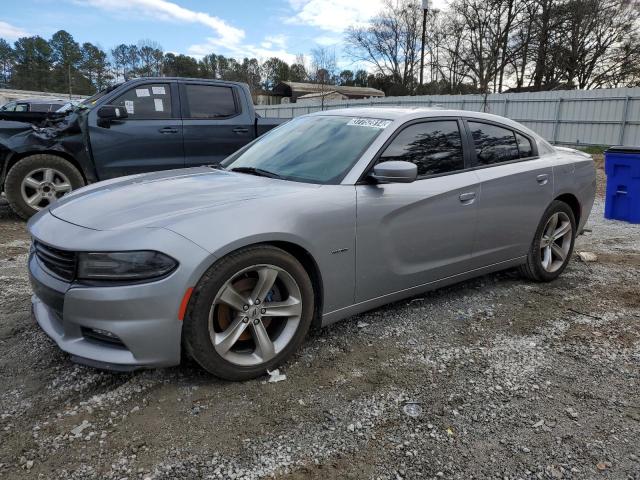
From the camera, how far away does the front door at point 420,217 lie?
3.09 meters

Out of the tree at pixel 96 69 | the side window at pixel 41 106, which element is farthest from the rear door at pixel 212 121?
the tree at pixel 96 69

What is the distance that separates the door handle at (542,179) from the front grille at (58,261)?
3579 mm

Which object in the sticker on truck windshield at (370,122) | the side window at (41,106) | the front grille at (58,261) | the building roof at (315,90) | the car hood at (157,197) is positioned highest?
the building roof at (315,90)

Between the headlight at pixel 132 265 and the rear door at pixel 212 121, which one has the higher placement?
the rear door at pixel 212 121

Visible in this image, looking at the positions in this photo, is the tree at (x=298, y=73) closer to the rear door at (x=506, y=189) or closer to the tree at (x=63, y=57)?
the tree at (x=63, y=57)

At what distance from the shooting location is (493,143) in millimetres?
4012

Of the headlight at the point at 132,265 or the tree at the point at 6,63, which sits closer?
the headlight at the point at 132,265

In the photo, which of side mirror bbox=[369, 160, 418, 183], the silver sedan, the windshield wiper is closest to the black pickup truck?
the silver sedan

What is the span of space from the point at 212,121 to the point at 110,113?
55.1 inches

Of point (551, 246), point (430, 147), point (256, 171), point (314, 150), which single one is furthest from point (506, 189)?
point (256, 171)

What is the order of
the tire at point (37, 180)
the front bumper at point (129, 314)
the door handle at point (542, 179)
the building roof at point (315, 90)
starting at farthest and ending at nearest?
the building roof at point (315, 90), the tire at point (37, 180), the door handle at point (542, 179), the front bumper at point (129, 314)

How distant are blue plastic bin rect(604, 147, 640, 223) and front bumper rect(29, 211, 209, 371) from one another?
6942 millimetres

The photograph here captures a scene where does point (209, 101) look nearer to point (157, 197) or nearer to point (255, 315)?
point (157, 197)

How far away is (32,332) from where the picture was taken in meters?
3.19
